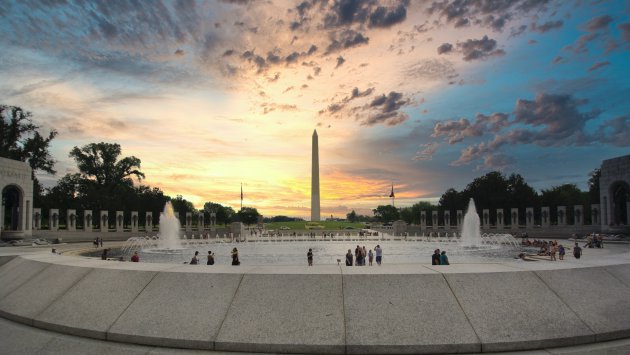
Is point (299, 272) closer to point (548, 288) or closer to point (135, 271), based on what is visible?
point (135, 271)

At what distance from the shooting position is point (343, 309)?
6785 millimetres

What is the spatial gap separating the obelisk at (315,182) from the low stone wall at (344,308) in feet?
254

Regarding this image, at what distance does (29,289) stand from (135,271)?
9.61 ft

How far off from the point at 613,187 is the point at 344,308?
58.6m

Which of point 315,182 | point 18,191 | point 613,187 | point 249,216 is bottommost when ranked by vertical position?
point 249,216

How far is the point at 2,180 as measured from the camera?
1825 inches

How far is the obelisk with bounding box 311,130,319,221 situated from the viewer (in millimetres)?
85438

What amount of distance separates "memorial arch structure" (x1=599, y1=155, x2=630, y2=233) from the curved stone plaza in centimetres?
5216

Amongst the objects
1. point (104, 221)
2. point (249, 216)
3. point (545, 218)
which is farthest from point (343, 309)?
point (249, 216)

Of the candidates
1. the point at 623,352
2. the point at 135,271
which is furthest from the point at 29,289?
the point at 623,352

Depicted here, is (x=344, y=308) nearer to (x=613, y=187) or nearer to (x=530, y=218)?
(x=613, y=187)

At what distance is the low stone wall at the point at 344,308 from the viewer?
6.37 meters

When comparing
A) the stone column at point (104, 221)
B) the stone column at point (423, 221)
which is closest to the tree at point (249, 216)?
the stone column at point (423, 221)

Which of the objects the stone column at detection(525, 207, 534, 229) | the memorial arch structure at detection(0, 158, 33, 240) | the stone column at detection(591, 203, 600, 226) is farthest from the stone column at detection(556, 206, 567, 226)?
the memorial arch structure at detection(0, 158, 33, 240)
